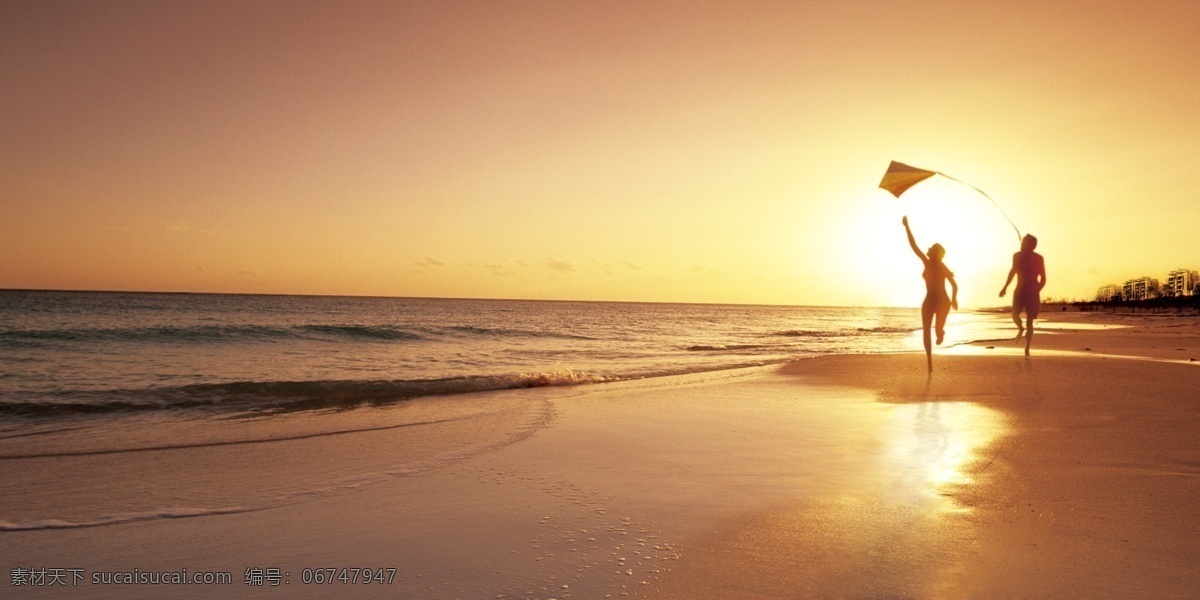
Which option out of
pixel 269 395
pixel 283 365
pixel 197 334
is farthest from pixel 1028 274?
pixel 197 334

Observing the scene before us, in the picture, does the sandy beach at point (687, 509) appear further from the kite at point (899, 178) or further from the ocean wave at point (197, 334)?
the ocean wave at point (197, 334)

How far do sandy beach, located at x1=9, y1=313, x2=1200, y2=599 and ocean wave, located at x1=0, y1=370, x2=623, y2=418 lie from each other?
3.95 m

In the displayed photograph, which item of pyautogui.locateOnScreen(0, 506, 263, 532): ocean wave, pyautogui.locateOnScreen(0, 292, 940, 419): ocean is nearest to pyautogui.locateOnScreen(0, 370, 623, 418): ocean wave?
pyautogui.locateOnScreen(0, 292, 940, 419): ocean

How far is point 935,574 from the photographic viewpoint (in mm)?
3469

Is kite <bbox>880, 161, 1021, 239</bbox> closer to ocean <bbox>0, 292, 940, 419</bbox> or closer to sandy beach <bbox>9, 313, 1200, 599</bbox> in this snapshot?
sandy beach <bbox>9, 313, 1200, 599</bbox>

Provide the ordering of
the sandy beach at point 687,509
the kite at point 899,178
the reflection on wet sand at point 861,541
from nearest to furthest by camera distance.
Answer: the reflection on wet sand at point 861,541, the sandy beach at point 687,509, the kite at point 899,178

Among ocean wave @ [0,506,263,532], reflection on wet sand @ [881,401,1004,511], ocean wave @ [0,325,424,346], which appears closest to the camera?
ocean wave @ [0,506,263,532]

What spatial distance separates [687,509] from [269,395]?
11.0 m

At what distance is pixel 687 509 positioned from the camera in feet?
15.8

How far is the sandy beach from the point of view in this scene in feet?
11.6

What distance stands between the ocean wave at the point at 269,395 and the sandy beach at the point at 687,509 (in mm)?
3950

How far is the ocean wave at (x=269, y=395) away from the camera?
37.8 ft

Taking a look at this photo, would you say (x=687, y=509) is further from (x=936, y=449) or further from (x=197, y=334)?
(x=197, y=334)

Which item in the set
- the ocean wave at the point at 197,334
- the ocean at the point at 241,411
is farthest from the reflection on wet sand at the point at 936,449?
the ocean wave at the point at 197,334
